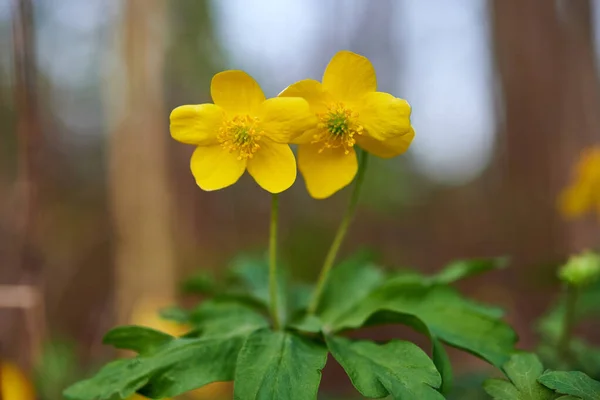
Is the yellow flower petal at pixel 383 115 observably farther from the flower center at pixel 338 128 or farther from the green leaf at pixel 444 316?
the green leaf at pixel 444 316

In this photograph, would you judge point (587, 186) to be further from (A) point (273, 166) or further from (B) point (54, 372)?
(B) point (54, 372)

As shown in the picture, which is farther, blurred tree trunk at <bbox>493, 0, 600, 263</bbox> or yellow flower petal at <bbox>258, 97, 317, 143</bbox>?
blurred tree trunk at <bbox>493, 0, 600, 263</bbox>

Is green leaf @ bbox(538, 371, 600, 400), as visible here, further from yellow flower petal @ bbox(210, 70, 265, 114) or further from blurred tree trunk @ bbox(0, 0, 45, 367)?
blurred tree trunk @ bbox(0, 0, 45, 367)

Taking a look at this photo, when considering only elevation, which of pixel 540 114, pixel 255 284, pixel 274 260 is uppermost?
pixel 540 114

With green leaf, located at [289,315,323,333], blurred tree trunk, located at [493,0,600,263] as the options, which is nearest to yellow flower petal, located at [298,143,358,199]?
green leaf, located at [289,315,323,333]

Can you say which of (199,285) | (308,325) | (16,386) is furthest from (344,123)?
(16,386)

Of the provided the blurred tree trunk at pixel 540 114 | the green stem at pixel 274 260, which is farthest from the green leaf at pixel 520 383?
the blurred tree trunk at pixel 540 114
